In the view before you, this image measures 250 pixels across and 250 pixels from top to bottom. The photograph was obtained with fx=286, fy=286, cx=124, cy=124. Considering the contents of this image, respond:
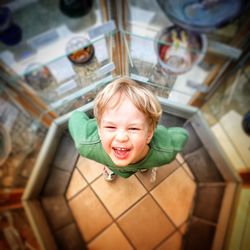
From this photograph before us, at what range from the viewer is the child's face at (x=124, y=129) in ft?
2.77

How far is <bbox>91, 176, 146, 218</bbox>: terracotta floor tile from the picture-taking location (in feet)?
4.29

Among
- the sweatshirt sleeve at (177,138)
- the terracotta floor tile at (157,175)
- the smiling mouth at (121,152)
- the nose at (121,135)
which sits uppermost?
the nose at (121,135)

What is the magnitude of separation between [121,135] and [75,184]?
591mm

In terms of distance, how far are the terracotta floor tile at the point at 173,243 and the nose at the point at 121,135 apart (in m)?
0.68

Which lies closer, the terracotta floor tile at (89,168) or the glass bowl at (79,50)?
the glass bowl at (79,50)

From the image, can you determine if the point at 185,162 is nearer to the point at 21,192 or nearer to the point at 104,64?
the point at 104,64

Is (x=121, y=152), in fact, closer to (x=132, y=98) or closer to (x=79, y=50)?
(x=132, y=98)

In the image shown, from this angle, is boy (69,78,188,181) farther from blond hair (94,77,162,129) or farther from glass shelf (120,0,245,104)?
glass shelf (120,0,245,104)

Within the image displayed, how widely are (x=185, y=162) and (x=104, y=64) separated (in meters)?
0.60

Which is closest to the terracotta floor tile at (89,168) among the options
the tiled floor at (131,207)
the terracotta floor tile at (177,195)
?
the tiled floor at (131,207)

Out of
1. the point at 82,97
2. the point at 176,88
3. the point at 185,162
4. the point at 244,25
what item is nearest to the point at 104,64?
the point at 82,97

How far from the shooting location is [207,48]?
944mm

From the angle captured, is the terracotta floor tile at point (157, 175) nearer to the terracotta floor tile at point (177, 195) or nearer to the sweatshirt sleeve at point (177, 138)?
the terracotta floor tile at point (177, 195)

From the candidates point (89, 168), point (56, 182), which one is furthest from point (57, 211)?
point (89, 168)
